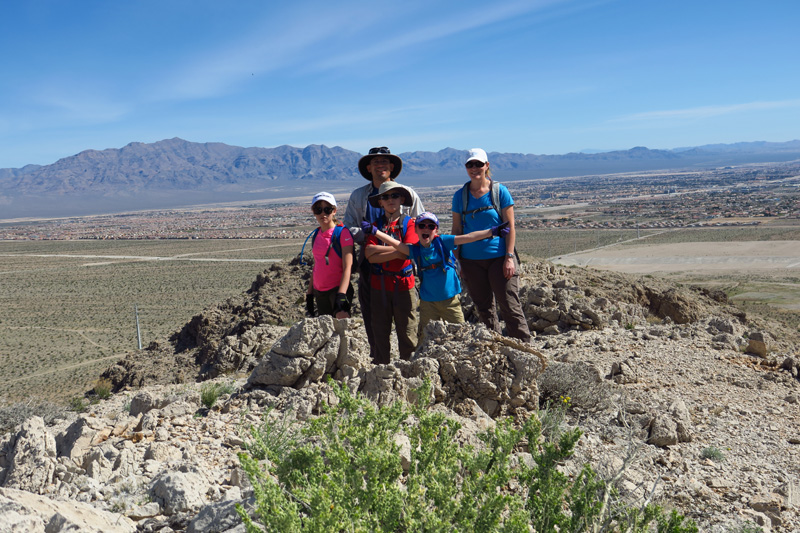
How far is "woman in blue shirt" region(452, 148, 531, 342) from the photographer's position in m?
5.50

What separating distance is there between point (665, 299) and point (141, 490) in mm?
12357

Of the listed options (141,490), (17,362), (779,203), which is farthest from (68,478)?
(779,203)

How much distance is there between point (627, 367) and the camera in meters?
5.84

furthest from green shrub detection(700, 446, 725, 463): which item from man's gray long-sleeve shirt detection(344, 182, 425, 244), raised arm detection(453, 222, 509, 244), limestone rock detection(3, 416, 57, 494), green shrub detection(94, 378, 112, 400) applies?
green shrub detection(94, 378, 112, 400)

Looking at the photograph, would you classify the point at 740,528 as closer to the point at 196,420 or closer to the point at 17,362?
the point at 196,420

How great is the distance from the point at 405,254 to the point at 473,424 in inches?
59.2

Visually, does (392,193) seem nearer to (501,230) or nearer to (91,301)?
(501,230)

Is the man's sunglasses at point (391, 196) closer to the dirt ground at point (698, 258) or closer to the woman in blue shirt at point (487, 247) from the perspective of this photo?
the woman in blue shirt at point (487, 247)

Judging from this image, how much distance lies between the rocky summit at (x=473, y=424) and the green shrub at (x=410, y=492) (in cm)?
24

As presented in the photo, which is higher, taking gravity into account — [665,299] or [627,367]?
[627,367]

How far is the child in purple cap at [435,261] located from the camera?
4.95 m

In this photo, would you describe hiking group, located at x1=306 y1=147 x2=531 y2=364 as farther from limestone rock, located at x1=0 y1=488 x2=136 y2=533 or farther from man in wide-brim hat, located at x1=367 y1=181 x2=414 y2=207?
limestone rock, located at x1=0 y1=488 x2=136 y2=533

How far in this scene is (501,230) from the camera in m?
5.43

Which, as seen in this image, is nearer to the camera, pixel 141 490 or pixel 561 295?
pixel 141 490
